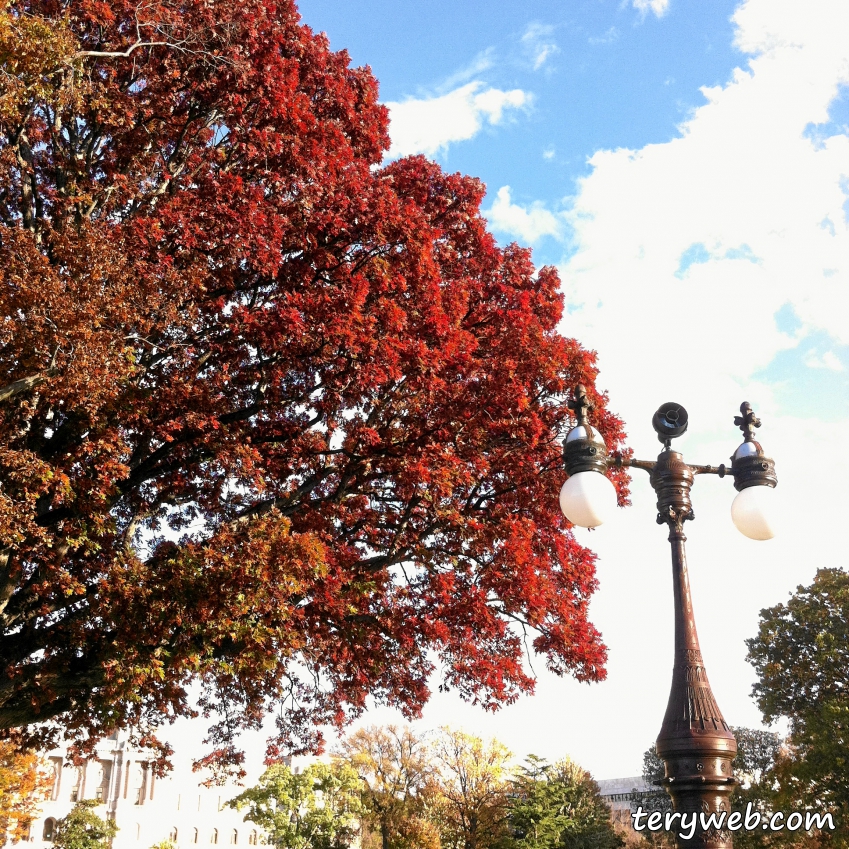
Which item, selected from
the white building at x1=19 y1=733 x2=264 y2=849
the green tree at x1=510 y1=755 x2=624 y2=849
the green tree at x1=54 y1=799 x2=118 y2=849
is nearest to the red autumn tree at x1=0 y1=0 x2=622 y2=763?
the green tree at x1=510 y1=755 x2=624 y2=849

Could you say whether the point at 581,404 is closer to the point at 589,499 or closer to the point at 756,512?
the point at 589,499

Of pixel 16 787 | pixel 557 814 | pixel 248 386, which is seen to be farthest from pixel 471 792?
pixel 248 386

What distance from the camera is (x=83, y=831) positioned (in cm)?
5178

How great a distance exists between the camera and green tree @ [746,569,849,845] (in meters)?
31.0

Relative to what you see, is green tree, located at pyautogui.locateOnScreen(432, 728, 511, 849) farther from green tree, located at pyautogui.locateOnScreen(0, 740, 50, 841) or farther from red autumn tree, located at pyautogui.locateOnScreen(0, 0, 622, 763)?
red autumn tree, located at pyautogui.locateOnScreen(0, 0, 622, 763)

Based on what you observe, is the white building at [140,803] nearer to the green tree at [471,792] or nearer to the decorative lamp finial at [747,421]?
the green tree at [471,792]

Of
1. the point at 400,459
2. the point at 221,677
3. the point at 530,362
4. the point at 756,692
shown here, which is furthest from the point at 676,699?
the point at 756,692

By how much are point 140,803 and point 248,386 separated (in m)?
71.1

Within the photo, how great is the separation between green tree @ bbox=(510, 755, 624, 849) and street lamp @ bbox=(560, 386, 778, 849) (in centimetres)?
3609

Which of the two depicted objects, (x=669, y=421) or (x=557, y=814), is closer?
(x=669, y=421)

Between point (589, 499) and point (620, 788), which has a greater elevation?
point (589, 499)

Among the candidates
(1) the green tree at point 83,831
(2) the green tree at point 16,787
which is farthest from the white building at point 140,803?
(2) the green tree at point 16,787

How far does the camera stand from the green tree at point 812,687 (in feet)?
102

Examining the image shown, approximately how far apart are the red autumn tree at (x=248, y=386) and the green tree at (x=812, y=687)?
25.0 metres
